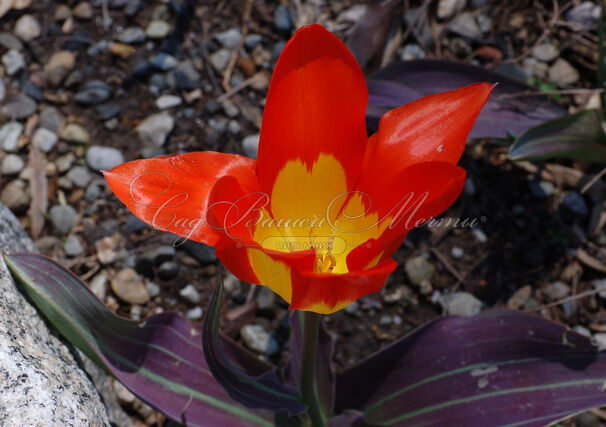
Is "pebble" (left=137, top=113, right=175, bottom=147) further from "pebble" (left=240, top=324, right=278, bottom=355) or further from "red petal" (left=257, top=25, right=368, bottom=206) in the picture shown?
"red petal" (left=257, top=25, right=368, bottom=206)

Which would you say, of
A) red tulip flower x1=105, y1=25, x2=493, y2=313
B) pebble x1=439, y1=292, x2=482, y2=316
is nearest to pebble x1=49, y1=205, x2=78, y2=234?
red tulip flower x1=105, y1=25, x2=493, y2=313

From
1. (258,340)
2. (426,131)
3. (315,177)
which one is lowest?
A: (258,340)

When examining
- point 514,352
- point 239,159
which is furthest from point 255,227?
point 514,352

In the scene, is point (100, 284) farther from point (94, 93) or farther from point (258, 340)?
point (94, 93)

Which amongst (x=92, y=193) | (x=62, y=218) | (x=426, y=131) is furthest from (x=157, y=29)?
Result: (x=426, y=131)

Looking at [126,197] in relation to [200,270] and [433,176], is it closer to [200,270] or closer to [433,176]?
[433,176]
